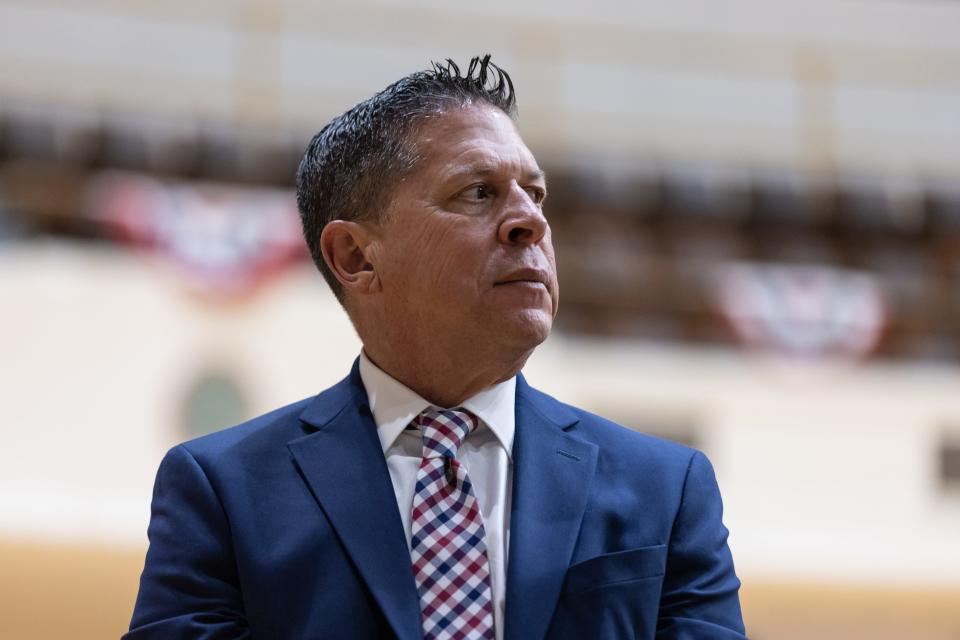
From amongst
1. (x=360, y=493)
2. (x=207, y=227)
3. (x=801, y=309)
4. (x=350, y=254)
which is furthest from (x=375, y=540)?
(x=801, y=309)

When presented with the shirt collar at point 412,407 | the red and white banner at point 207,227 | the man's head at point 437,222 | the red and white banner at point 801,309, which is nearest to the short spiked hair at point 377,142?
the man's head at point 437,222

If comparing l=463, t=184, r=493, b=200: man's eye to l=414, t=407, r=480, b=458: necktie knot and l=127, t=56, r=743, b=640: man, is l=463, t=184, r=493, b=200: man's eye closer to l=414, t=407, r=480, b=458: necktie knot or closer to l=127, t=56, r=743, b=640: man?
l=127, t=56, r=743, b=640: man

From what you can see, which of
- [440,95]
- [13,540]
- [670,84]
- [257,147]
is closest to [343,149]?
[440,95]

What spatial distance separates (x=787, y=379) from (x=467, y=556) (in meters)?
3.22

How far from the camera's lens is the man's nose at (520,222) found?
1.00 m

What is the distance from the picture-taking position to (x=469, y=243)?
1.00 m

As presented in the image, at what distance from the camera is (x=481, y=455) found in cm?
102

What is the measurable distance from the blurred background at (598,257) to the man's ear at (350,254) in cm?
240

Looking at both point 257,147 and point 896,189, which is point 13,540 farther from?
point 896,189

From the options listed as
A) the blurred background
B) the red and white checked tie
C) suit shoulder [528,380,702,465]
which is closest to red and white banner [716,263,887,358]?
the blurred background

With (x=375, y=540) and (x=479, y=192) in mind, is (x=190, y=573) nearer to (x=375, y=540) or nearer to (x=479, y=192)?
(x=375, y=540)

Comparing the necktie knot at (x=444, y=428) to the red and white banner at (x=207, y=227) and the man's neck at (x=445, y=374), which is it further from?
the red and white banner at (x=207, y=227)

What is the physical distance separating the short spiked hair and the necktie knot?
152mm

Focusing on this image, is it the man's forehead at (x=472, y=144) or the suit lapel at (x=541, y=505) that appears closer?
the suit lapel at (x=541, y=505)
